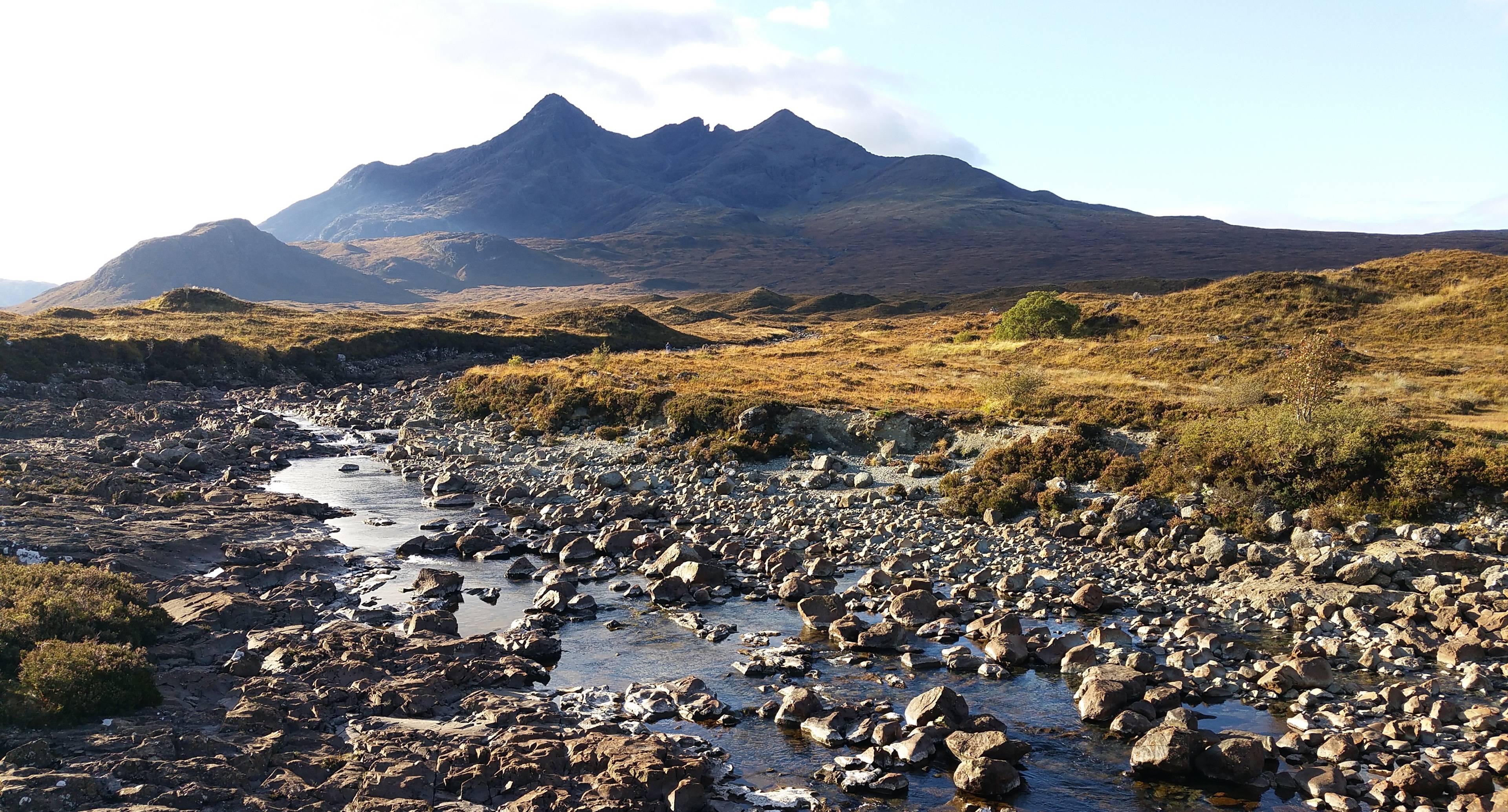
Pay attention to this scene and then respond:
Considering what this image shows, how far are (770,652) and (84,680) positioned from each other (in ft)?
43.1

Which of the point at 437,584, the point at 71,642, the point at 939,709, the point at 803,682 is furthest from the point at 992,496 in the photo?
the point at 71,642

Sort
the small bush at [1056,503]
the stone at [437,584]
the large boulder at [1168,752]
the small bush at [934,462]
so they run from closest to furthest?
the large boulder at [1168,752] → the stone at [437,584] → the small bush at [1056,503] → the small bush at [934,462]

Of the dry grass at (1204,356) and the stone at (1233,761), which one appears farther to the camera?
the dry grass at (1204,356)

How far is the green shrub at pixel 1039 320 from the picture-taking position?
230 feet

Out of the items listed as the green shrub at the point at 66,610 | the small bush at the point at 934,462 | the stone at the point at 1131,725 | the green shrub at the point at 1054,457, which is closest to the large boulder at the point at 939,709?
the stone at the point at 1131,725

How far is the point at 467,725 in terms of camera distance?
51.7 feet

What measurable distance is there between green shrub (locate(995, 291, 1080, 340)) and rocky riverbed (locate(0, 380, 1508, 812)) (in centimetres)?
3964

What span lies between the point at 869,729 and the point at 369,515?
83.3ft

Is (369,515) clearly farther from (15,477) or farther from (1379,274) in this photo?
(1379,274)

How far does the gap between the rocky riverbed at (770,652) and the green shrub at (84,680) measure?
578 millimetres

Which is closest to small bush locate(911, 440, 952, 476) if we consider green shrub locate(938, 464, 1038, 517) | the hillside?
green shrub locate(938, 464, 1038, 517)

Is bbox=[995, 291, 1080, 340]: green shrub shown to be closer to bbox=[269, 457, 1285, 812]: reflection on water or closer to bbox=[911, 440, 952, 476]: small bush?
bbox=[911, 440, 952, 476]: small bush

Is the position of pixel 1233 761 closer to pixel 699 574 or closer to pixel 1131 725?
pixel 1131 725

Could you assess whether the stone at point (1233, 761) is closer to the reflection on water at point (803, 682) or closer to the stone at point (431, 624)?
the reflection on water at point (803, 682)
